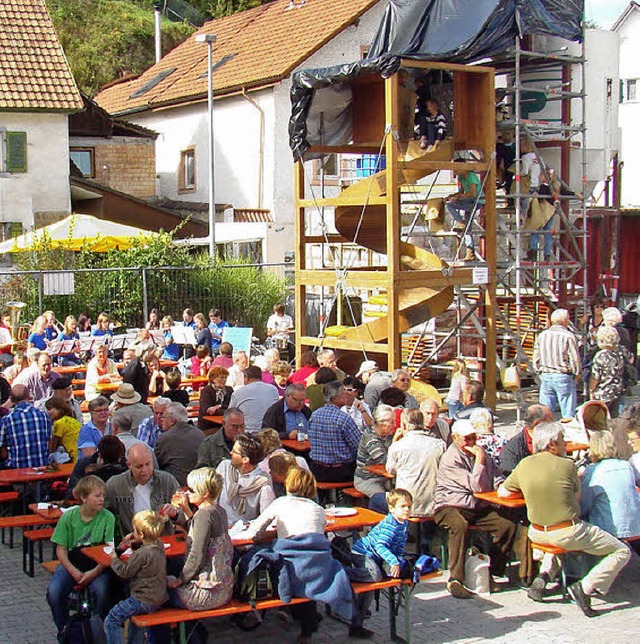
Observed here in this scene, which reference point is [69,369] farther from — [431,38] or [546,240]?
[546,240]

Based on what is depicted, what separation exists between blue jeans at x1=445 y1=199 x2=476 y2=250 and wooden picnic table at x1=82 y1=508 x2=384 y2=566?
27.7 feet

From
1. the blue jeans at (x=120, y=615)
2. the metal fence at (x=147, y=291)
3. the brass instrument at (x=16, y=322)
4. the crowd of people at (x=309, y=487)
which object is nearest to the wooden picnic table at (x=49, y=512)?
the crowd of people at (x=309, y=487)

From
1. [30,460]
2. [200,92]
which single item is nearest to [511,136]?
[30,460]

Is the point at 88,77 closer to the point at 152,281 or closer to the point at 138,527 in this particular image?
the point at 152,281

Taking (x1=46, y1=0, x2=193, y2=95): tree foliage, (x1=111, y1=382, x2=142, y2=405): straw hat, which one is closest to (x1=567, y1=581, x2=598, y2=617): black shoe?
(x1=111, y1=382, x2=142, y2=405): straw hat

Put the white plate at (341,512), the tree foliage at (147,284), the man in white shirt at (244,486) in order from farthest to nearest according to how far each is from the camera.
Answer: the tree foliage at (147,284), the white plate at (341,512), the man in white shirt at (244,486)

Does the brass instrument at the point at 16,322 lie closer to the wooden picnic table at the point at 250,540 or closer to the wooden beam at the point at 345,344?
the wooden beam at the point at 345,344

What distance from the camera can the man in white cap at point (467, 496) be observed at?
9.11 metres

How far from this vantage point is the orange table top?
391 inches

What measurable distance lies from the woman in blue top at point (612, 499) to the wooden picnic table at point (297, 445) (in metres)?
2.84

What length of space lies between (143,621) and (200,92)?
92.0 ft

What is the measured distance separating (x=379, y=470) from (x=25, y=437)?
3298mm

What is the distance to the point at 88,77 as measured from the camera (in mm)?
49719

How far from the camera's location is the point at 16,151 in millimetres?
28781
